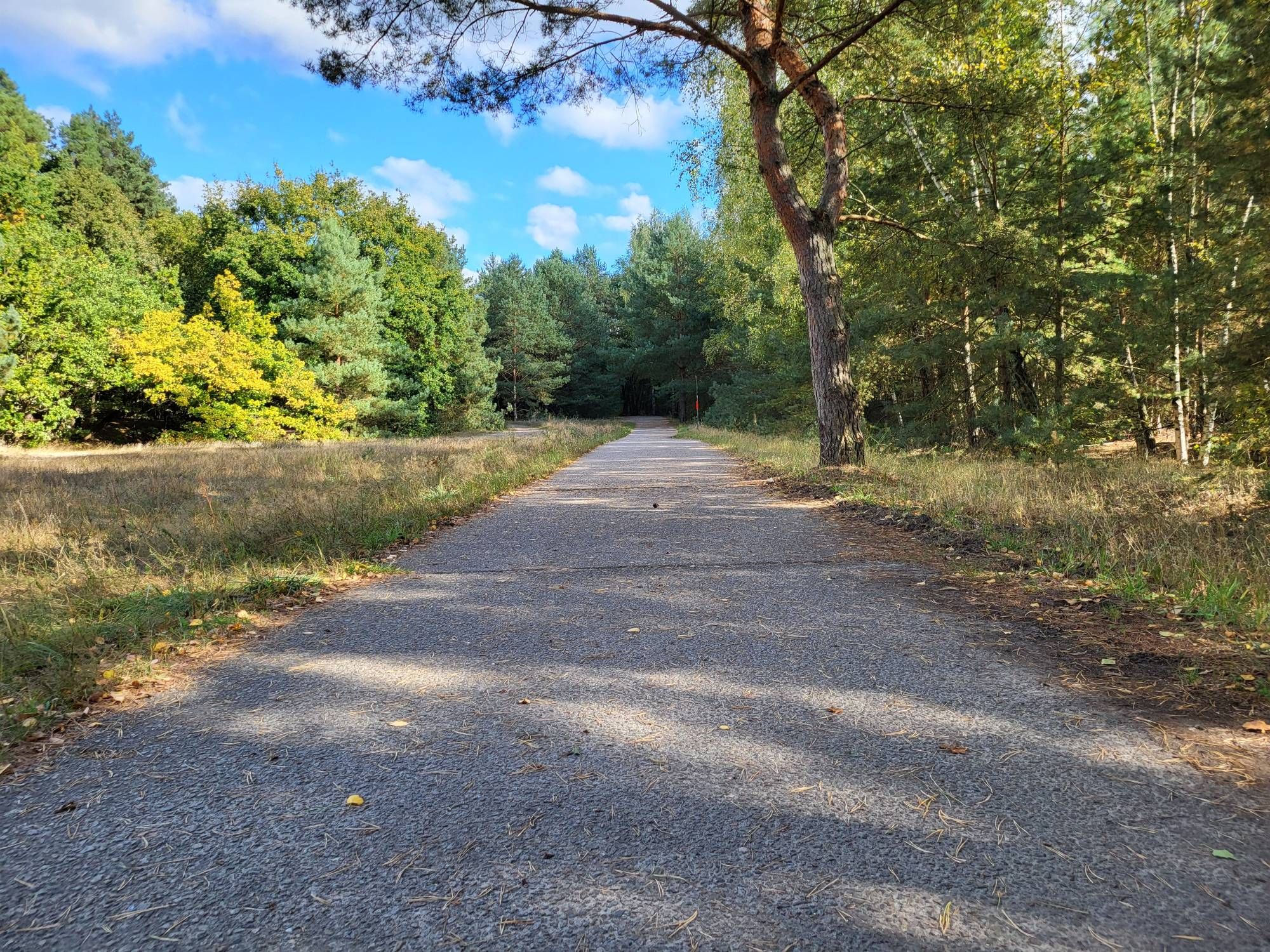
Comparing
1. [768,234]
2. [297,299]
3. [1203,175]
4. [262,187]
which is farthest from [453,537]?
[262,187]

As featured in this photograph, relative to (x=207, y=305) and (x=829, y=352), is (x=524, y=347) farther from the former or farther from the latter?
(x=829, y=352)

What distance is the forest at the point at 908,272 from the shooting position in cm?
828

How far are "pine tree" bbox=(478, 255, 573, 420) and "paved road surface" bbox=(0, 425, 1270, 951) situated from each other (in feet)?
156

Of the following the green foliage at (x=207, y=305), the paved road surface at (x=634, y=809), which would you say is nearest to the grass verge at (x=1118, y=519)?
the paved road surface at (x=634, y=809)

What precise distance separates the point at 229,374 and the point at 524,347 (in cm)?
2799

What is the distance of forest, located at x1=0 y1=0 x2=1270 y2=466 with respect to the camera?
8.28 m

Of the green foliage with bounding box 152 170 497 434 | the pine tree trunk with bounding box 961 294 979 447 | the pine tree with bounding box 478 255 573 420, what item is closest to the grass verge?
the pine tree trunk with bounding box 961 294 979 447

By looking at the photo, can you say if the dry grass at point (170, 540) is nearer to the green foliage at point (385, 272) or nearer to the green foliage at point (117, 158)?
the green foliage at point (385, 272)

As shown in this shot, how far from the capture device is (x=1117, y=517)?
5730mm

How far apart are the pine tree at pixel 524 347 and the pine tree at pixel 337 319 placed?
1784cm

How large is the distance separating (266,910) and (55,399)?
31058 millimetres

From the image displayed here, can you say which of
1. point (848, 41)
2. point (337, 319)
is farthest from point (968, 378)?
point (337, 319)

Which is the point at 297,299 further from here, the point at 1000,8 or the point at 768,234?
the point at 1000,8

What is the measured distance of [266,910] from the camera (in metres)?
1.56
